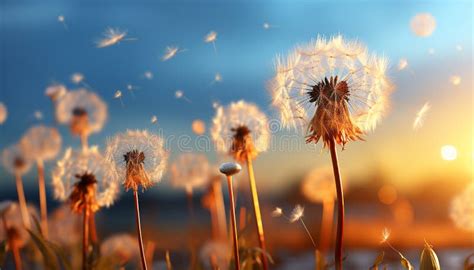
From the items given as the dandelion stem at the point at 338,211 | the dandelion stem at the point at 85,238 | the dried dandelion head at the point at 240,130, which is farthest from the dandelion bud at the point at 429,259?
the dandelion stem at the point at 85,238

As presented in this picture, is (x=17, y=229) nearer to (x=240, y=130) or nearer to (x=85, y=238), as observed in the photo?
(x=85, y=238)

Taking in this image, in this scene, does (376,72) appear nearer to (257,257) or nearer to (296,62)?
(296,62)

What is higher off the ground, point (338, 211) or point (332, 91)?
point (332, 91)

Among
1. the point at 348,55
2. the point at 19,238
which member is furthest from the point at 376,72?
the point at 19,238

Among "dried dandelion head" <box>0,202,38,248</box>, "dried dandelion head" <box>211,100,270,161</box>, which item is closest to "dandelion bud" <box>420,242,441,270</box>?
"dried dandelion head" <box>211,100,270,161</box>

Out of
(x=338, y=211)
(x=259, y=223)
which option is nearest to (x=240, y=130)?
(x=259, y=223)

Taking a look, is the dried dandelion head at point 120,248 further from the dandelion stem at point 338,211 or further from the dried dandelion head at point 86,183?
the dandelion stem at point 338,211
